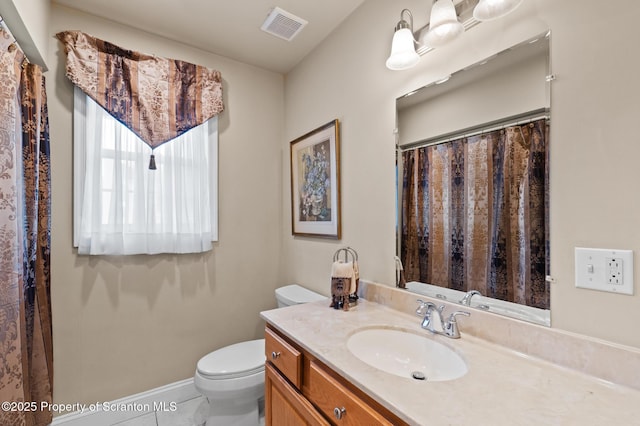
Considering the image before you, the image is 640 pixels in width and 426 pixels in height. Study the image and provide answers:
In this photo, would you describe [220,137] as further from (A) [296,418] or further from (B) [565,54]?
(B) [565,54]

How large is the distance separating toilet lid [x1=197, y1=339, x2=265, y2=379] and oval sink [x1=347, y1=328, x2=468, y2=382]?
0.82 meters

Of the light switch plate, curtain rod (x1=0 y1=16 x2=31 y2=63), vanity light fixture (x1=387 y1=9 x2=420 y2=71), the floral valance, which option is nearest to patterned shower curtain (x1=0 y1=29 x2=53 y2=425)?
curtain rod (x1=0 y1=16 x2=31 y2=63)

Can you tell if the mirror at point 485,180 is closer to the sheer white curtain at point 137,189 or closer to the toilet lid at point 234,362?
the toilet lid at point 234,362

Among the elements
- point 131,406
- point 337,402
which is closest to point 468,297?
point 337,402

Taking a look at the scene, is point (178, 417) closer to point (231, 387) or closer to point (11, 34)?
point (231, 387)

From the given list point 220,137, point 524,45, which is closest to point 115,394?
point 220,137

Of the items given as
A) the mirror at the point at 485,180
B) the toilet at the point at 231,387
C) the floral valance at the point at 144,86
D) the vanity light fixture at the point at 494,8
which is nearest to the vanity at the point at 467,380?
the mirror at the point at 485,180

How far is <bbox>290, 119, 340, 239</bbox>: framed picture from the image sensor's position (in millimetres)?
1867

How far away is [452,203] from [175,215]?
1.71 meters

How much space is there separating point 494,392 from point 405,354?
0.41m

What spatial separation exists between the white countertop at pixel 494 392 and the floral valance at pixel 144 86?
1.70 metres

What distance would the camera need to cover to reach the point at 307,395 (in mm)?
1064

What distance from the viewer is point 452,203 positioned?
1.23 metres

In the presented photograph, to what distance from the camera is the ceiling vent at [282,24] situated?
1.74m
